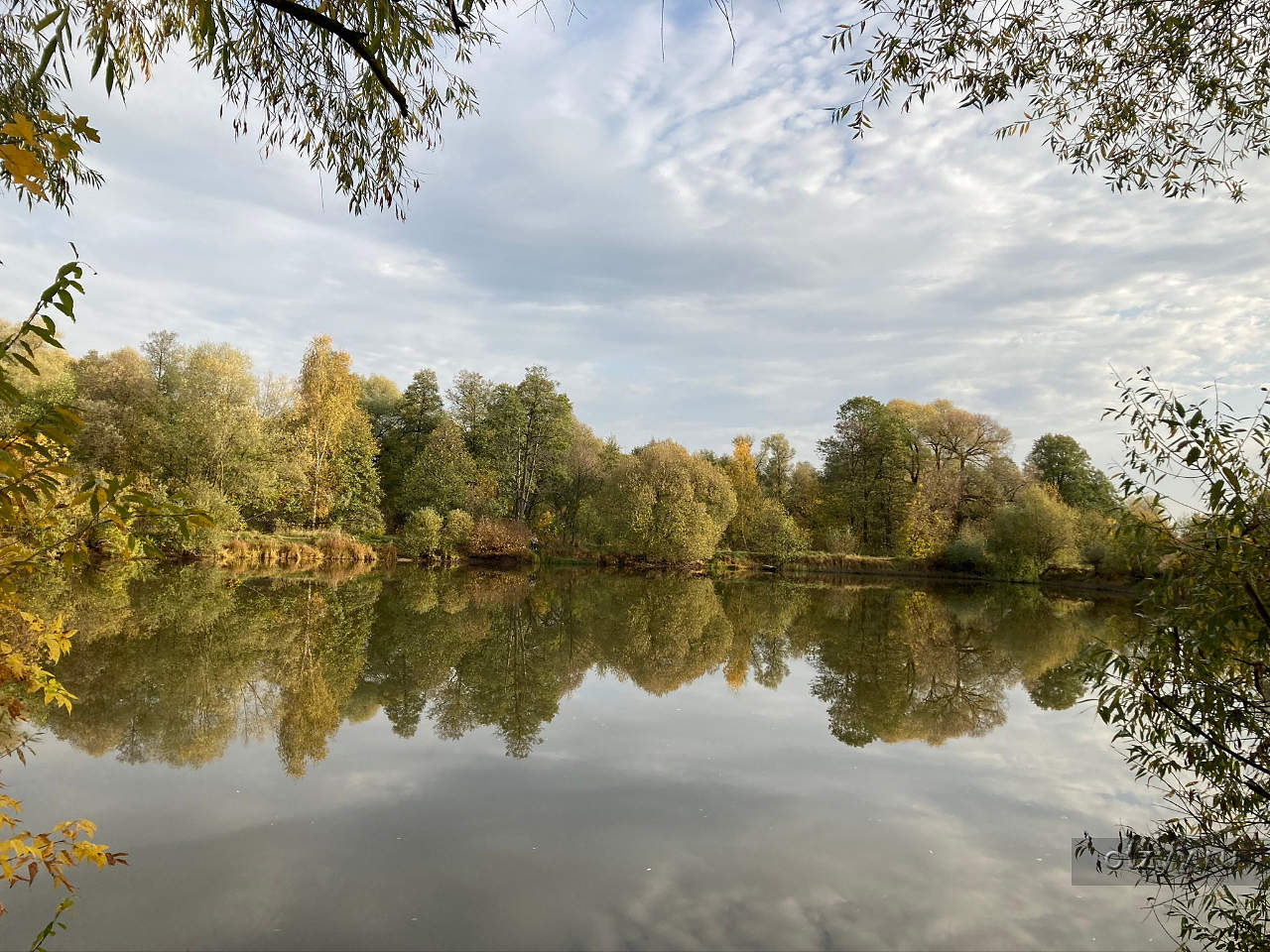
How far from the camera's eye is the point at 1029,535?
2958cm

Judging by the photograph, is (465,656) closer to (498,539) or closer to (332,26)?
(332,26)

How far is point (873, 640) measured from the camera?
42.2ft

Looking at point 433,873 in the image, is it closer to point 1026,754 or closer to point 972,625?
point 1026,754

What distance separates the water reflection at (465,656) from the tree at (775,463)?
22.4m

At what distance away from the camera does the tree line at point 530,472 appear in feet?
84.4

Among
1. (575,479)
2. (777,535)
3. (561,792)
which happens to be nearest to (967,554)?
(777,535)

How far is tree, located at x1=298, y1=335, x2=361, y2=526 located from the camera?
3014cm

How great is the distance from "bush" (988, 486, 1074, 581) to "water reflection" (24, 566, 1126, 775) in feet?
36.2

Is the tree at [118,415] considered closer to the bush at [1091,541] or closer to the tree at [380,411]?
the tree at [380,411]

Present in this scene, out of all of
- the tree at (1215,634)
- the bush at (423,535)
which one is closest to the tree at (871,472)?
the bush at (423,535)

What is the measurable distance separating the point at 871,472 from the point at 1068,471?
10.8 m

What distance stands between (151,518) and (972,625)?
16618 mm

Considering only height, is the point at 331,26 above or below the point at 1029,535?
above

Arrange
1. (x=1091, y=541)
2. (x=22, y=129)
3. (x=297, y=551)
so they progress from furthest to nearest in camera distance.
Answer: (x=1091, y=541), (x=297, y=551), (x=22, y=129)
